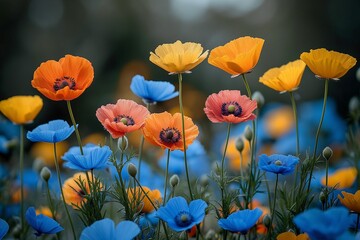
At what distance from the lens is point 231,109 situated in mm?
991

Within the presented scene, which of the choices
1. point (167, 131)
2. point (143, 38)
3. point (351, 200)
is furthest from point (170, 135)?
point (143, 38)

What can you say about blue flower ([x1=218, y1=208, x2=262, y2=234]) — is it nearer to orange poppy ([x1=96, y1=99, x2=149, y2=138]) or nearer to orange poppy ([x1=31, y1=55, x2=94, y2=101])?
orange poppy ([x1=96, y1=99, x2=149, y2=138])

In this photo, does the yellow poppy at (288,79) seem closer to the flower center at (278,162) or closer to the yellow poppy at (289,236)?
the flower center at (278,162)

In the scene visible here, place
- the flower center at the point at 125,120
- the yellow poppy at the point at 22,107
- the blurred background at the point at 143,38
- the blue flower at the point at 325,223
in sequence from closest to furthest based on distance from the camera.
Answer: the blue flower at the point at 325,223
the flower center at the point at 125,120
the yellow poppy at the point at 22,107
the blurred background at the point at 143,38

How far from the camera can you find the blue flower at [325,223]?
73cm

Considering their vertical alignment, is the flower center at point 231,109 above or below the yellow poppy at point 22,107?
above

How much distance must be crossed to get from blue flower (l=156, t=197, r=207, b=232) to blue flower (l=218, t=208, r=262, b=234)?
41mm

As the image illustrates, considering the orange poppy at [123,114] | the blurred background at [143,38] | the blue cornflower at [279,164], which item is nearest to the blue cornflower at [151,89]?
the orange poppy at [123,114]

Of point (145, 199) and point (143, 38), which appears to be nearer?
point (145, 199)

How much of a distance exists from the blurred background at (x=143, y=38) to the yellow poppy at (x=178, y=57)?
2.83 metres

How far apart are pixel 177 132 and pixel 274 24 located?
5.65 m

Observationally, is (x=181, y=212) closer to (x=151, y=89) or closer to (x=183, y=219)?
(x=183, y=219)

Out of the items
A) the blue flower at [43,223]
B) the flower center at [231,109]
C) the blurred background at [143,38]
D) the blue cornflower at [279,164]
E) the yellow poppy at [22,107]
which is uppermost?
the flower center at [231,109]

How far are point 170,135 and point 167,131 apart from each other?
0.04 feet
